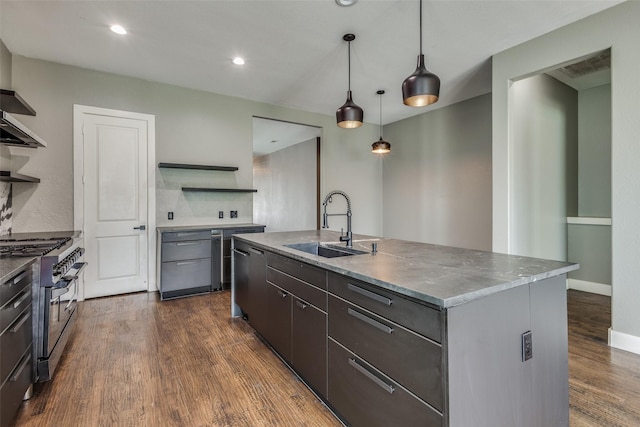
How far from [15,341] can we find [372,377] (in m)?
1.81

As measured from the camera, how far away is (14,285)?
1521 mm

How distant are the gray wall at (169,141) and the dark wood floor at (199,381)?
5.34 feet

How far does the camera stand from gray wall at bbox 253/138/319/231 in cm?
678

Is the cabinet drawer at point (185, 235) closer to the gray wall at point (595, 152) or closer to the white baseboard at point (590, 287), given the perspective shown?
the white baseboard at point (590, 287)

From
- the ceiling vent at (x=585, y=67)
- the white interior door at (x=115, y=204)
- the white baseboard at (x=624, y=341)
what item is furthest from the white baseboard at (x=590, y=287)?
the white interior door at (x=115, y=204)

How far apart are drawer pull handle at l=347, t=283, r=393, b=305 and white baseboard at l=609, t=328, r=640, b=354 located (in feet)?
8.70

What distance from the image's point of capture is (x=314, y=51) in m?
3.31

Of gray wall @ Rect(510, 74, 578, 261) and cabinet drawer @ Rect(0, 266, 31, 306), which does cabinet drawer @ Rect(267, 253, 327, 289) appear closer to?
cabinet drawer @ Rect(0, 266, 31, 306)

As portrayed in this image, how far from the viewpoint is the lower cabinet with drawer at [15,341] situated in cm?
139

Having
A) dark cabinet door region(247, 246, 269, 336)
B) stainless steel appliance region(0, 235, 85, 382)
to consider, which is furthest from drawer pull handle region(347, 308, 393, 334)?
stainless steel appliance region(0, 235, 85, 382)

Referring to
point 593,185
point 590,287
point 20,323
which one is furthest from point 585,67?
point 20,323

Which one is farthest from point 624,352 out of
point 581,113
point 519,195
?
point 581,113

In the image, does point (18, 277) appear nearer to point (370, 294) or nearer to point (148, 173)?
point (370, 294)

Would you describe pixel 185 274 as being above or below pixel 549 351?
below
